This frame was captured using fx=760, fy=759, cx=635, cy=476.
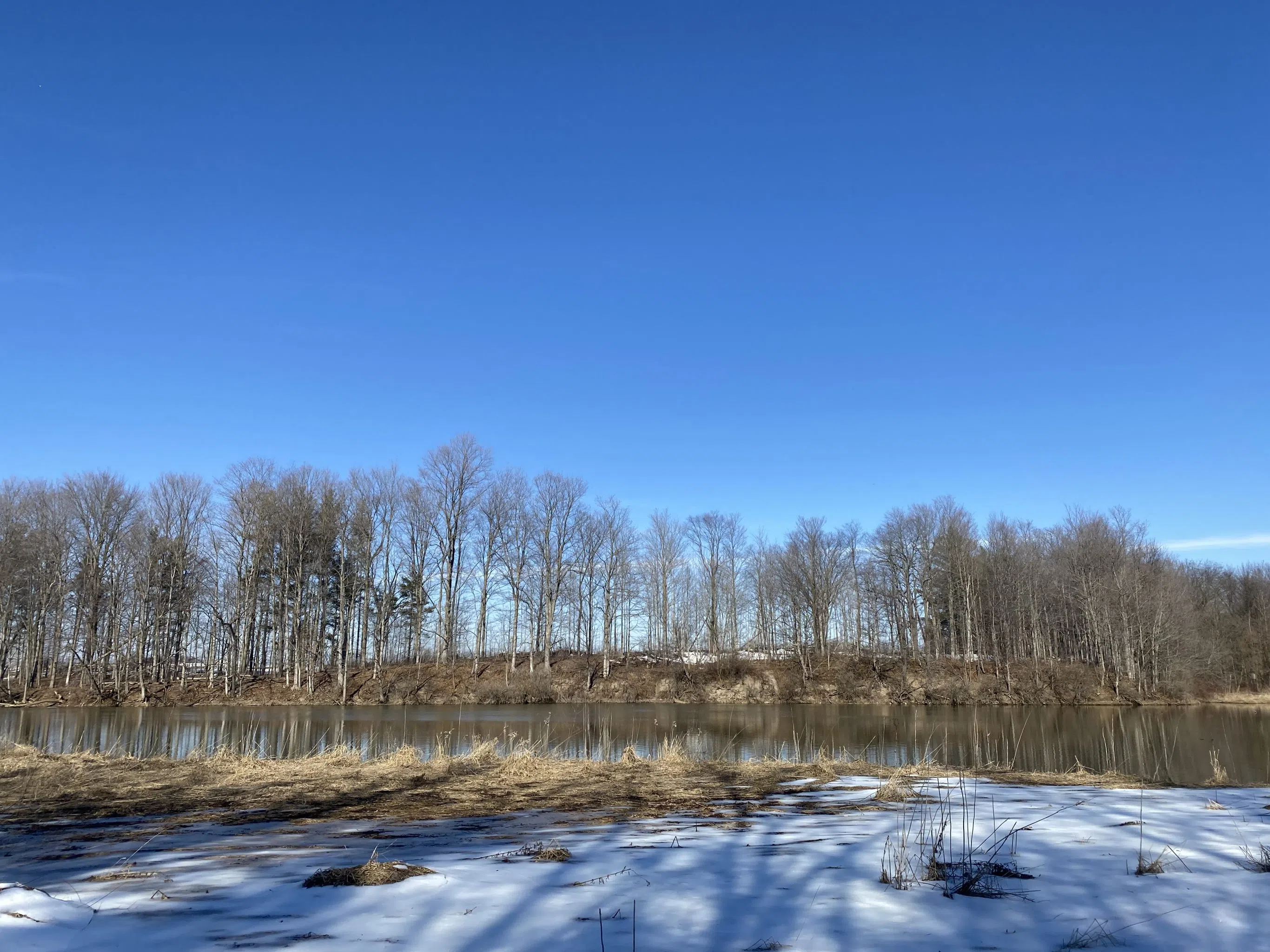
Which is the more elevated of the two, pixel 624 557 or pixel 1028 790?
pixel 624 557

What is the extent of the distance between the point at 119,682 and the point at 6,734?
23.8 metres

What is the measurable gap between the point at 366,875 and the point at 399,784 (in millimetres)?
6541

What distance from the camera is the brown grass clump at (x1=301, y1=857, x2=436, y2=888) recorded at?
435 cm

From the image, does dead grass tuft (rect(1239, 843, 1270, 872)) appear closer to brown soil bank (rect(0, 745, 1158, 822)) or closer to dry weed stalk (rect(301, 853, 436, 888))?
brown soil bank (rect(0, 745, 1158, 822))

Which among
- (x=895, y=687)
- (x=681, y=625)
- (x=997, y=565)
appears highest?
(x=997, y=565)

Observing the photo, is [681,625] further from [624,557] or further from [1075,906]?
[1075,906]

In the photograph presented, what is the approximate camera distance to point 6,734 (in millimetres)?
22828

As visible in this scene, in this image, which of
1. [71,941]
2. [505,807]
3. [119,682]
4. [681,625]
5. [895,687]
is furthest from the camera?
[681,625]

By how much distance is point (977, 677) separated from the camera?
4797 cm

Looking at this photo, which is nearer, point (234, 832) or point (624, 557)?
point (234, 832)

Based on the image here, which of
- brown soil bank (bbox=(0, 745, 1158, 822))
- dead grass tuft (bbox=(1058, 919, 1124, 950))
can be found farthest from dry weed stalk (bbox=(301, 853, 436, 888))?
dead grass tuft (bbox=(1058, 919, 1124, 950))

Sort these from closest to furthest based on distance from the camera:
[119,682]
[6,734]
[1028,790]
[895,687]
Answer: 1. [1028,790]
2. [6,734]
3. [119,682]
4. [895,687]

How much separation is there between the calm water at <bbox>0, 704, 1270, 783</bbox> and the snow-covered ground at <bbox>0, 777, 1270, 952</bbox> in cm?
849

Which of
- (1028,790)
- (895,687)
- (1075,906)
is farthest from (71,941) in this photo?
(895,687)
